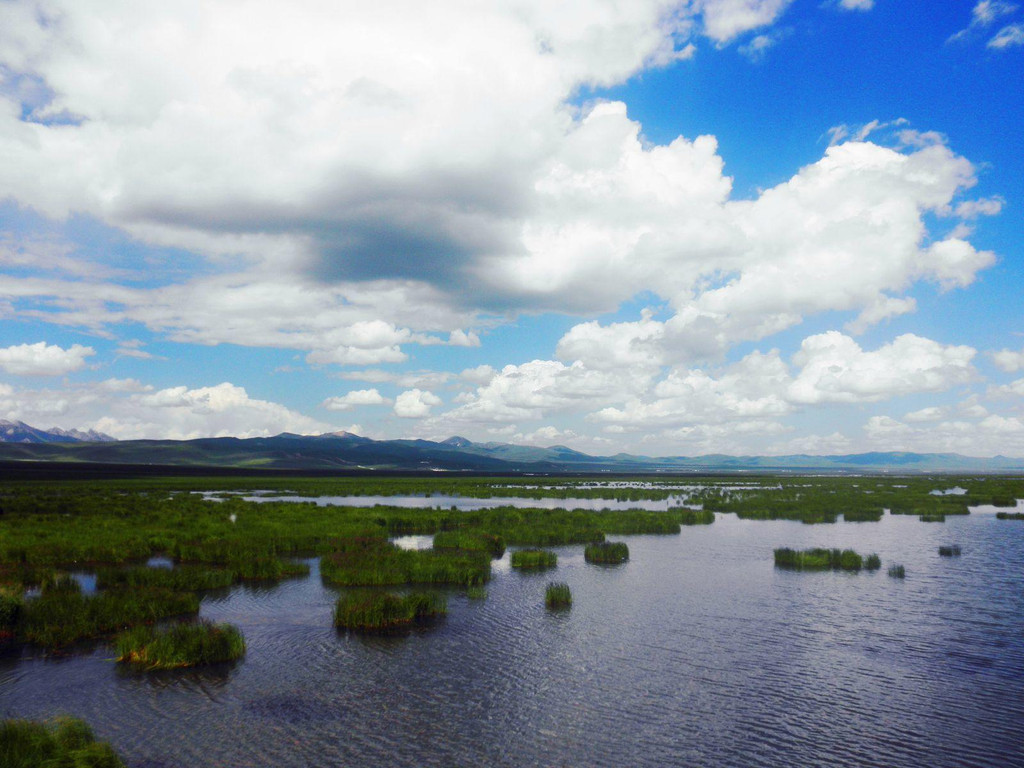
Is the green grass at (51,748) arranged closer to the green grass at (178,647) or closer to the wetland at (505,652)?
the wetland at (505,652)

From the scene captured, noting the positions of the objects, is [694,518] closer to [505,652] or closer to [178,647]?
[505,652]

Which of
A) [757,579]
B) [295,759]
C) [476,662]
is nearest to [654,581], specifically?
[757,579]

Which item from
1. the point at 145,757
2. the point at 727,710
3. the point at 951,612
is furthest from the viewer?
the point at 951,612

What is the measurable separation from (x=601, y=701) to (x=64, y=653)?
56.5 ft

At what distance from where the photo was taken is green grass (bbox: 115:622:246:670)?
18.8 metres

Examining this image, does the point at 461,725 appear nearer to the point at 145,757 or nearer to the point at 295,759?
the point at 295,759

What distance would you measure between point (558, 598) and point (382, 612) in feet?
25.9

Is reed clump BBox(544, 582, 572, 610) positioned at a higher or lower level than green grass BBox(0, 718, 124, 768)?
lower

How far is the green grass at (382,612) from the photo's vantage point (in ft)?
77.2

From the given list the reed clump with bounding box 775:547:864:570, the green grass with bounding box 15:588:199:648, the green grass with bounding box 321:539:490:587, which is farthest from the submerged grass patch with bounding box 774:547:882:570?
the green grass with bounding box 15:588:199:648

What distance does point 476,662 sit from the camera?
20.0 meters

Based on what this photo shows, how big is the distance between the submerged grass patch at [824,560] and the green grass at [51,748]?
34514mm

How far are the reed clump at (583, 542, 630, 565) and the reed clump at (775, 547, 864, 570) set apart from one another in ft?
30.0

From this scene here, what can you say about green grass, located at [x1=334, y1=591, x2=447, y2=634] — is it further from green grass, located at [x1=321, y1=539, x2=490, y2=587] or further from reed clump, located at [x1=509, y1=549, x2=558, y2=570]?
reed clump, located at [x1=509, y1=549, x2=558, y2=570]
